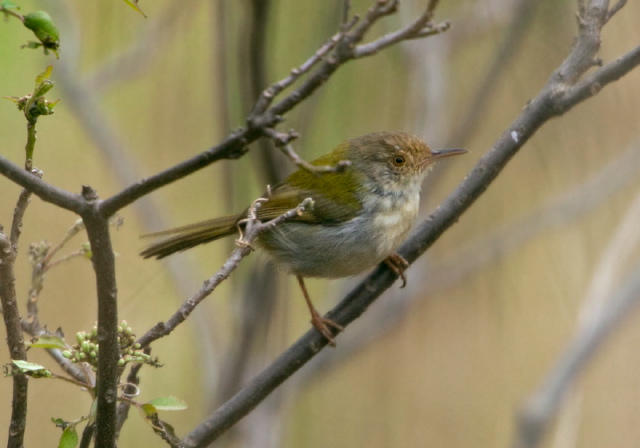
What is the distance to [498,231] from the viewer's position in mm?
4020

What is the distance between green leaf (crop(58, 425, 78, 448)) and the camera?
4.91 feet

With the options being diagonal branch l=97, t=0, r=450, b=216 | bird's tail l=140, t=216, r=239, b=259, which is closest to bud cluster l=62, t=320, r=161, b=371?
diagonal branch l=97, t=0, r=450, b=216

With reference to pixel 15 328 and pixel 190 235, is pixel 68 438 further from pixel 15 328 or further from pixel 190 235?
pixel 190 235

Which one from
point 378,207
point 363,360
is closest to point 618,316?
point 378,207

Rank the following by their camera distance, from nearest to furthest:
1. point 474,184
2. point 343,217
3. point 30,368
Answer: point 30,368
point 474,184
point 343,217

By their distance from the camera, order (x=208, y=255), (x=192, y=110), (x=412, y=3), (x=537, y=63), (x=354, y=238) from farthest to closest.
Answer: (x=208, y=255) → (x=192, y=110) → (x=412, y=3) → (x=537, y=63) → (x=354, y=238)

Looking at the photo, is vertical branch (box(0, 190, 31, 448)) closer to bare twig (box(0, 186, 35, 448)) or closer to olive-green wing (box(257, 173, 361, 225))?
bare twig (box(0, 186, 35, 448))

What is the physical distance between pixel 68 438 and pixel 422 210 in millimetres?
2724

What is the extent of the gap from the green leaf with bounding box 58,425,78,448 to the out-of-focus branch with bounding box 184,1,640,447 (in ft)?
1.11

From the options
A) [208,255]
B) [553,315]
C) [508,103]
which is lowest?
[553,315]

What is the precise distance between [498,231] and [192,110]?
5.77ft

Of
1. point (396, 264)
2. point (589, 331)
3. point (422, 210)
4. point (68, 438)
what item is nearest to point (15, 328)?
point (68, 438)

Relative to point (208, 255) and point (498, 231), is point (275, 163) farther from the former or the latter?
point (208, 255)

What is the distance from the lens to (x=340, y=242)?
336 centimetres
